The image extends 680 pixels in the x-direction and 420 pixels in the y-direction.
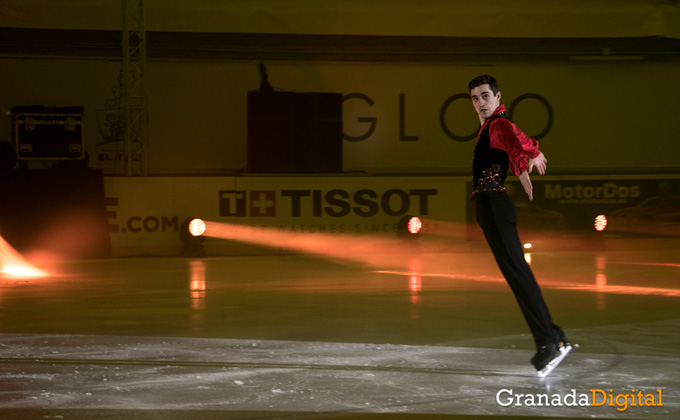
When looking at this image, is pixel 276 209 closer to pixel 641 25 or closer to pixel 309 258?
pixel 309 258

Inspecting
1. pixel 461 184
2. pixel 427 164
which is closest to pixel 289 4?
pixel 427 164

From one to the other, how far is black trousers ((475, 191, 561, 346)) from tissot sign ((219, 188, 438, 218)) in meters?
10.0

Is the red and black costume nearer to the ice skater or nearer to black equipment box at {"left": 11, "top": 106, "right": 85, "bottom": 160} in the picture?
the ice skater

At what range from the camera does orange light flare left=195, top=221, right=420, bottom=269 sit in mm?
15000

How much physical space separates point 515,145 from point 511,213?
38 centimetres

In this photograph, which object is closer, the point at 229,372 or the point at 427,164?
the point at 229,372

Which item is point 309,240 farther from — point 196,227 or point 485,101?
point 485,101

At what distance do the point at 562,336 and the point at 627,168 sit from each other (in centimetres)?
1880

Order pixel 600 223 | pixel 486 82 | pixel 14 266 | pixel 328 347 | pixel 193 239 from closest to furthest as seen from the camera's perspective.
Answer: pixel 486 82 → pixel 328 347 → pixel 14 266 → pixel 193 239 → pixel 600 223

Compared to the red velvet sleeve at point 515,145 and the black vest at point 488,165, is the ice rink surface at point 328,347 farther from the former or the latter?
the red velvet sleeve at point 515,145

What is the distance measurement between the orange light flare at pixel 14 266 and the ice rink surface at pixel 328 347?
0.58 meters

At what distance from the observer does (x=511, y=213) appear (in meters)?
5.15

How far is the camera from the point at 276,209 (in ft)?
49.4

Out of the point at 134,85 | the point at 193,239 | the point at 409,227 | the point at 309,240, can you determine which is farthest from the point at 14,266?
the point at 409,227
